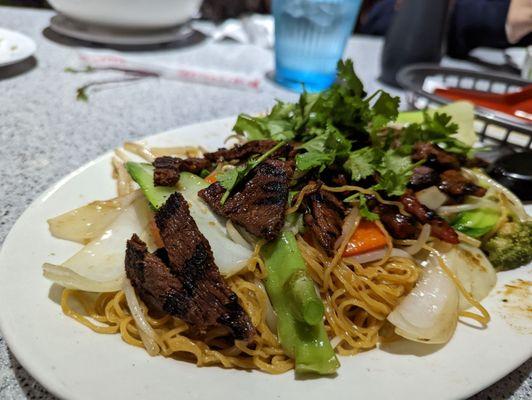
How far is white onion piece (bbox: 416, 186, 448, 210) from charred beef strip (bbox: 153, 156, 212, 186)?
2.08 ft

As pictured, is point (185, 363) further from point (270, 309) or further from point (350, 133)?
point (350, 133)

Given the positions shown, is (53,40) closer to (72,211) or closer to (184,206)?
(72,211)

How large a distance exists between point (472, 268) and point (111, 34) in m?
2.85

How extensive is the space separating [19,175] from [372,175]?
127cm

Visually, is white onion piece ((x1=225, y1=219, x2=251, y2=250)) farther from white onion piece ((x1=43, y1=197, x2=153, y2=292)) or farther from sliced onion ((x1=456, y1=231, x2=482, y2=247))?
sliced onion ((x1=456, y1=231, x2=482, y2=247))

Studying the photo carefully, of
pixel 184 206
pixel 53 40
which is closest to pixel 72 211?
pixel 184 206

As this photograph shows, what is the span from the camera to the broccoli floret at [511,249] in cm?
135

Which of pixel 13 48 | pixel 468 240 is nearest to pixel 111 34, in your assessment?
pixel 13 48

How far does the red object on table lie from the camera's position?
2160 mm

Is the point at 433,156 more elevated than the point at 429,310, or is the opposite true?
the point at 433,156

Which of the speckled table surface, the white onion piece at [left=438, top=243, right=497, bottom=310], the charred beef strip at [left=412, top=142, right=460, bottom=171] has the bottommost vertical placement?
the speckled table surface

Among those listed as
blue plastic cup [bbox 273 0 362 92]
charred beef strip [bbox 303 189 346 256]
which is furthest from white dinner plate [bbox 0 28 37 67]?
charred beef strip [bbox 303 189 346 256]

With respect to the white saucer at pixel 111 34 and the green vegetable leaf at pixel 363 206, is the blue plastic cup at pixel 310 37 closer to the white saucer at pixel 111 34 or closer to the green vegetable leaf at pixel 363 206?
the white saucer at pixel 111 34

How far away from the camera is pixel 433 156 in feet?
4.93
